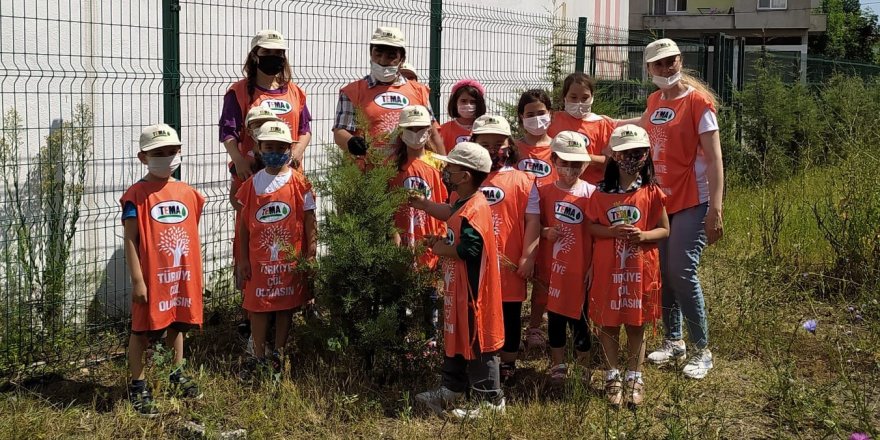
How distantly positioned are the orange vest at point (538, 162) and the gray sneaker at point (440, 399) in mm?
1500

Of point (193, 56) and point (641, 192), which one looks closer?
point (641, 192)

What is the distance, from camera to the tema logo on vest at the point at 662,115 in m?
5.23

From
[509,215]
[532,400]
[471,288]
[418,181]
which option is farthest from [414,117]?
[532,400]

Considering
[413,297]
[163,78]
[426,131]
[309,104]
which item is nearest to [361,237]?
[413,297]

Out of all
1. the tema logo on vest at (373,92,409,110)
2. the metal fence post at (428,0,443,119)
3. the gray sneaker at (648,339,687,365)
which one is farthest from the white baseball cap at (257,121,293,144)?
the metal fence post at (428,0,443,119)

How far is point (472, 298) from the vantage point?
4.56 meters

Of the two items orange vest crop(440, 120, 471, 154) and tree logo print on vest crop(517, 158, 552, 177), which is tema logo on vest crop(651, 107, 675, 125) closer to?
tree logo print on vest crop(517, 158, 552, 177)

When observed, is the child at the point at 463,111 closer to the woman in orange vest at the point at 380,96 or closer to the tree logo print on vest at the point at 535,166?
the woman in orange vest at the point at 380,96

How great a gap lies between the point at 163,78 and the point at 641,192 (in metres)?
3.27

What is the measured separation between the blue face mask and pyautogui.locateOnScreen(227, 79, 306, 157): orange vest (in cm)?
41

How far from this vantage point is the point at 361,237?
193 inches

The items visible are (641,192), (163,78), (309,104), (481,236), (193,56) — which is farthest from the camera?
(309,104)

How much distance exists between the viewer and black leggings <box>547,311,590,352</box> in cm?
517

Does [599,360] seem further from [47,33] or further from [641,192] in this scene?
[47,33]
